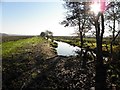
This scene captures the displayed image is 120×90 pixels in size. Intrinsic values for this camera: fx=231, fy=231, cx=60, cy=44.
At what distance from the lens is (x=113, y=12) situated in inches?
1222

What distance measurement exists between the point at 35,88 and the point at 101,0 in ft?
35.2

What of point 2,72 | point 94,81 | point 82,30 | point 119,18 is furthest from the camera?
point 82,30

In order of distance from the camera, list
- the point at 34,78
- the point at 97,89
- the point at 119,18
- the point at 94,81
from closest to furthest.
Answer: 1. the point at 97,89
2. the point at 94,81
3. the point at 34,78
4. the point at 119,18

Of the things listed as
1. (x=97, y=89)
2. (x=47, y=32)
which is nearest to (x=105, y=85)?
(x=97, y=89)

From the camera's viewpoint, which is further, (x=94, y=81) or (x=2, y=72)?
(x=2, y=72)

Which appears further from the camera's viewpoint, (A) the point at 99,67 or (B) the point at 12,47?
(B) the point at 12,47

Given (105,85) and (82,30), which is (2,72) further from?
(82,30)

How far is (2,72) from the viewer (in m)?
24.1

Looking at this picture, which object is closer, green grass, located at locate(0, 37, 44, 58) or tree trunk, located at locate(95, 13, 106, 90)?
tree trunk, located at locate(95, 13, 106, 90)

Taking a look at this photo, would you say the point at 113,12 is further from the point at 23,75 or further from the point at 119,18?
the point at 23,75

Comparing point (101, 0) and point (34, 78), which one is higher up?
point (101, 0)

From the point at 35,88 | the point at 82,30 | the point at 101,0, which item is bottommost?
the point at 35,88

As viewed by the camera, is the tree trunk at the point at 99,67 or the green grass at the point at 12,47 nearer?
the tree trunk at the point at 99,67

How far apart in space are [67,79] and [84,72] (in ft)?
12.8
